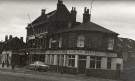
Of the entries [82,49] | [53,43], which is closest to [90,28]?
[82,49]

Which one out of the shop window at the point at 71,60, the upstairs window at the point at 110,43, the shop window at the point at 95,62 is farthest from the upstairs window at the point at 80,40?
the upstairs window at the point at 110,43

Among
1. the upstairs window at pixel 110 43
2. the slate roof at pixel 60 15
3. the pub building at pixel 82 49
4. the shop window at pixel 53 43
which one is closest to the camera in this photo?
the pub building at pixel 82 49

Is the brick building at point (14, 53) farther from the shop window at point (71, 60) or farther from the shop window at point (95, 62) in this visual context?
the shop window at point (95, 62)

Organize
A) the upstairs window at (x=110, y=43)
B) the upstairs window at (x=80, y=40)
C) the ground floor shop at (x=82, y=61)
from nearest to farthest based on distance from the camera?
the ground floor shop at (x=82, y=61)
the upstairs window at (x=80, y=40)
the upstairs window at (x=110, y=43)

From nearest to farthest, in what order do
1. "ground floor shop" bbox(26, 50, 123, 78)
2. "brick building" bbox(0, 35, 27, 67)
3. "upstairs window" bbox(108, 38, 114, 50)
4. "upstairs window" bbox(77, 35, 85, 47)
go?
"ground floor shop" bbox(26, 50, 123, 78) < "upstairs window" bbox(77, 35, 85, 47) < "upstairs window" bbox(108, 38, 114, 50) < "brick building" bbox(0, 35, 27, 67)

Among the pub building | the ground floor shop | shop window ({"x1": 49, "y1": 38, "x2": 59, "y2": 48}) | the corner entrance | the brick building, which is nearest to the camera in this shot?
the corner entrance

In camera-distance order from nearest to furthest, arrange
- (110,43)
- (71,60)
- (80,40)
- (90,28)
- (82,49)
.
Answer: (82,49)
(90,28)
(80,40)
(71,60)
(110,43)

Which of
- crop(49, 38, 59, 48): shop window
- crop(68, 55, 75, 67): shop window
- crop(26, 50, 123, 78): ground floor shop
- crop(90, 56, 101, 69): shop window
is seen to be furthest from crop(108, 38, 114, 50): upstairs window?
crop(49, 38, 59, 48): shop window

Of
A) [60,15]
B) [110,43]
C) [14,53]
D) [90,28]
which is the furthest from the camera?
[14,53]

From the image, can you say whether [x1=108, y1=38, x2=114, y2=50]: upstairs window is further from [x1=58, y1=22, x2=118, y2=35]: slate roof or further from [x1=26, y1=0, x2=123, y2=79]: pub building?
[x1=58, y1=22, x2=118, y2=35]: slate roof

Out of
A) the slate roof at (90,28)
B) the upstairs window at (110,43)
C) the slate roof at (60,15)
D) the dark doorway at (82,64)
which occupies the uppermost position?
the slate roof at (60,15)

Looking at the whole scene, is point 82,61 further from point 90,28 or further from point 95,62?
point 90,28

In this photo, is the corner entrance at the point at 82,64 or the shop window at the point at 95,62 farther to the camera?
the shop window at the point at 95,62

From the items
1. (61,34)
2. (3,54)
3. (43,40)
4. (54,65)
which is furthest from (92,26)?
(3,54)
